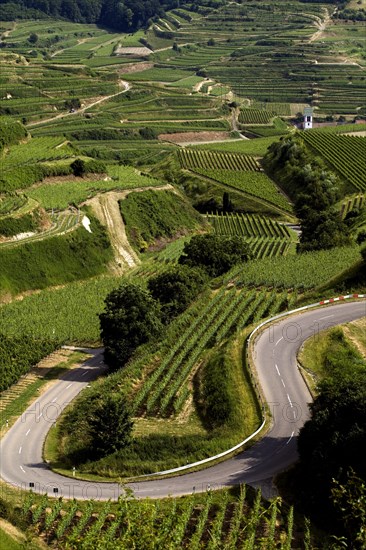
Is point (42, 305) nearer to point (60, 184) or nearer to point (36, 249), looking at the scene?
point (36, 249)

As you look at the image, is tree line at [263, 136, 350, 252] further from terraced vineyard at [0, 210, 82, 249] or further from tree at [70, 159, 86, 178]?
tree at [70, 159, 86, 178]

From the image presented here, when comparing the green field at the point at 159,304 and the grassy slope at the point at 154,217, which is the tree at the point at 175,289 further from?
the grassy slope at the point at 154,217

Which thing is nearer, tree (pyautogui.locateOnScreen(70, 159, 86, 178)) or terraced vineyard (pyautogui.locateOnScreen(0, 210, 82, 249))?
terraced vineyard (pyautogui.locateOnScreen(0, 210, 82, 249))

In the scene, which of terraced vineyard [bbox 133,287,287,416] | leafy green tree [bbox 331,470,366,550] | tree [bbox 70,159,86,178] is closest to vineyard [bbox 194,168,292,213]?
tree [bbox 70,159,86,178]

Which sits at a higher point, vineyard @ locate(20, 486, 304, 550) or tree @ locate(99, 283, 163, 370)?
vineyard @ locate(20, 486, 304, 550)

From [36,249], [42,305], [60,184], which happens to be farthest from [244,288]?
[60,184]

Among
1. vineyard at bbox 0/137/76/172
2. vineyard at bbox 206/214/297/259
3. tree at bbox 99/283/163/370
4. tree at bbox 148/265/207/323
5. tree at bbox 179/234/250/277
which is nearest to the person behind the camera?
tree at bbox 99/283/163/370

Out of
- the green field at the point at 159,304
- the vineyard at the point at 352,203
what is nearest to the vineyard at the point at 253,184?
the green field at the point at 159,304

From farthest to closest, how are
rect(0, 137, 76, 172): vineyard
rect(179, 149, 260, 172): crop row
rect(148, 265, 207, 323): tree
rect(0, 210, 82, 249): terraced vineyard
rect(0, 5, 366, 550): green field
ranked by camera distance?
rect(179, 149, 260, 172): crop row
rect(0, 137, 76, 172): vineyard
rect(0, 210, 82, 249): terraced vineyard
rect(148, 265, 207, 323): tree
rect(0, 5, 366, 550): green field
